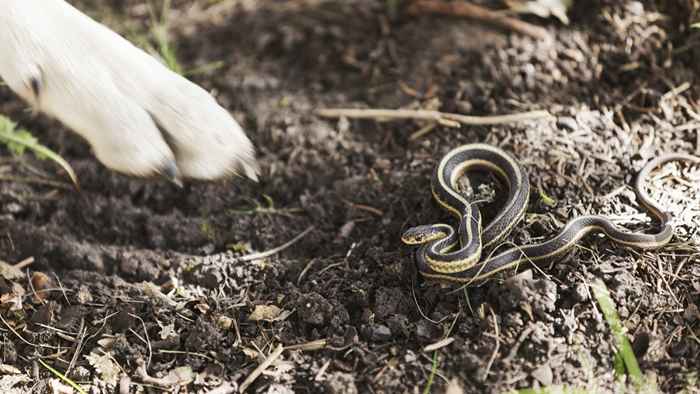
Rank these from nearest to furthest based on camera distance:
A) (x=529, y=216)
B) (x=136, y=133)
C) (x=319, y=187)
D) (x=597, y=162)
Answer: (x=136, y=133), (x=529, y=216), (x=597, y=162), (x=319, y=187)

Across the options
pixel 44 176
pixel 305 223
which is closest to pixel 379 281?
pixel 305 223

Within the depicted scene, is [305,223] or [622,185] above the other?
[622,185]

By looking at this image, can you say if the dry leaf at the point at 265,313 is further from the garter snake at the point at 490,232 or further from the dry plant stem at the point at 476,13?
the dry plant stem at the point at 476,13

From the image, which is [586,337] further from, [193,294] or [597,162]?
[193,294]

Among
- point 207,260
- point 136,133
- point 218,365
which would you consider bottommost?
point 218,365

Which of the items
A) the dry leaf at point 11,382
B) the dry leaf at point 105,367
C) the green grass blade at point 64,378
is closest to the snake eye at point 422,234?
the dry leaf at point 105,367
